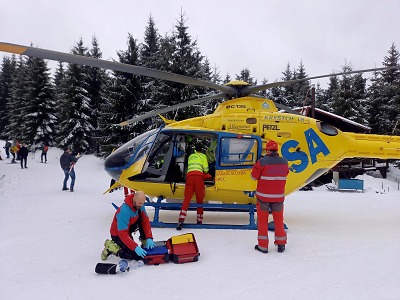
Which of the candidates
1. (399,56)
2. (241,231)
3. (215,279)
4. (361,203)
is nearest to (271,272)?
(215,279)

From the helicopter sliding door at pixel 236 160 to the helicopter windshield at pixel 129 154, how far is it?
→ 1631 mm

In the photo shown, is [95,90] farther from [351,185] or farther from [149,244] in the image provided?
[149,244]

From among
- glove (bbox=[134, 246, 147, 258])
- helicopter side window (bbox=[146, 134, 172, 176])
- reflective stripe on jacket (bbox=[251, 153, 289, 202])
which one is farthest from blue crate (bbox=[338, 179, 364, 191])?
glove (bbox=[134, 246, 147, 258])

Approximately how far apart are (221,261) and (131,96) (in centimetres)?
2109

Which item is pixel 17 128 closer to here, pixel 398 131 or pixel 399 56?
pixel 398 131

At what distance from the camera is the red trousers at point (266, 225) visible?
18.6 feet

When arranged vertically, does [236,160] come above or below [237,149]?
below

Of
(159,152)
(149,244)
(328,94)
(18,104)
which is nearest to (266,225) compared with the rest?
(149,244)

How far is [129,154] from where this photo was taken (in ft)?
25.7

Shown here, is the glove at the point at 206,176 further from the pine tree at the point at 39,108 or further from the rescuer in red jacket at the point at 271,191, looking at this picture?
the pine tree at the point at 39,108

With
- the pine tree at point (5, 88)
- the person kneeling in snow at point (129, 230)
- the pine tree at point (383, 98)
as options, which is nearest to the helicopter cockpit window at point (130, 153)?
the person kneeling in snow at point (129, 230)

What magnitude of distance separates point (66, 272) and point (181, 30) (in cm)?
1958

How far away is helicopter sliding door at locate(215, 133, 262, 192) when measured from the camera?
296 inches

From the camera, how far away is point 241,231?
281 inches
